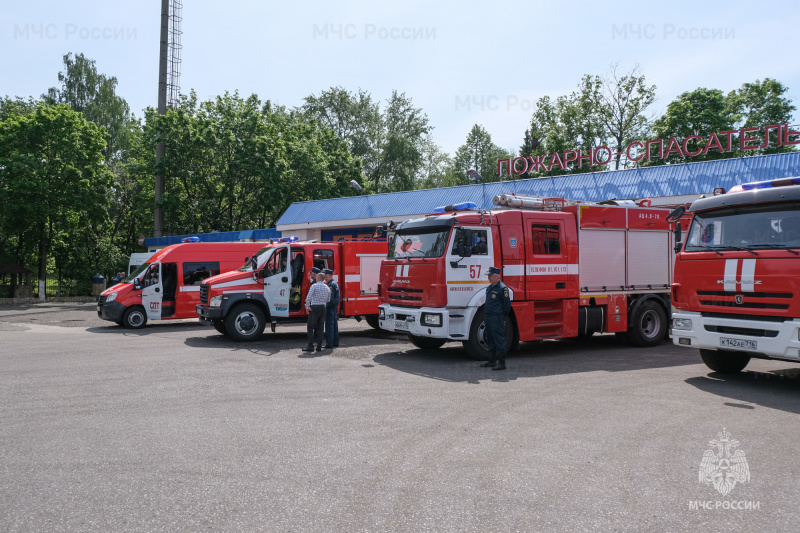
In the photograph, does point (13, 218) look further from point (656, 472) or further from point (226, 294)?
point (656, 472)

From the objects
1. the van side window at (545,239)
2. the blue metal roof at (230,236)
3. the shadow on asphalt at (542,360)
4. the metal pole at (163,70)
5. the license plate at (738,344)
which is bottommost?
the shadow on asphalt at (542,360)

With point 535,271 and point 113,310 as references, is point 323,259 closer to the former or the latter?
point 535,271

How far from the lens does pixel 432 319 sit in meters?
11.6

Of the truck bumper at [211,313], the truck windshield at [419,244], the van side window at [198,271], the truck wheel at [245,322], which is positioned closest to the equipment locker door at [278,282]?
the truck wheel at [245,322]

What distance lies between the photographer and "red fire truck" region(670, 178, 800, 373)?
8.36 metres

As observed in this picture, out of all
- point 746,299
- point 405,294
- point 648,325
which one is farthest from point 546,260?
point 746,299

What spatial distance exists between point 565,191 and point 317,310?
51.1 feet

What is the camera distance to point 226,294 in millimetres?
15086

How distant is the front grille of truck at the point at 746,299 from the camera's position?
8.38 meters

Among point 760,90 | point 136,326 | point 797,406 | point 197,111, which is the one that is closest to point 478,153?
point 760,90

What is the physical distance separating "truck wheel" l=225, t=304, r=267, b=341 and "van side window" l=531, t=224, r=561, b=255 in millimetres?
6946

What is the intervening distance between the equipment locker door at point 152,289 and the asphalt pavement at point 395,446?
24.7ft

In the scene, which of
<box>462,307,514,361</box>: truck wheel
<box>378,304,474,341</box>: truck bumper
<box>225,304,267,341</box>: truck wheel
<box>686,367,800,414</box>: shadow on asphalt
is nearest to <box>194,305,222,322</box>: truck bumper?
<box>225,304,267,341</box>: truck wheel

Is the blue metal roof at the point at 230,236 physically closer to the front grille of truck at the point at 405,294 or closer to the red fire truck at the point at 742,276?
the front grille of truck at the point at 405,294
